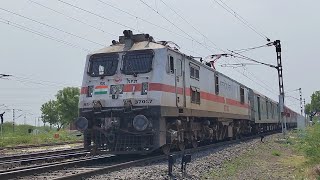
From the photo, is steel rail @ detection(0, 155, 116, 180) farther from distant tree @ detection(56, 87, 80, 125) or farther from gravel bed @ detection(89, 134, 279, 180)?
distant tree @ detection(56, 87, 80, 125)

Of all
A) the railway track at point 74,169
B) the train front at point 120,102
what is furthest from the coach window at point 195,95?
the train front at point 120,102

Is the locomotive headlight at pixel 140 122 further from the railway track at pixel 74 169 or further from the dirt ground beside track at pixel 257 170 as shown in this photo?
the dirt ground beside track at pixel 257 170

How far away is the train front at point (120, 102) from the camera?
12.9m

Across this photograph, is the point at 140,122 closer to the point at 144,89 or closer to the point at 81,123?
the point at 144,89

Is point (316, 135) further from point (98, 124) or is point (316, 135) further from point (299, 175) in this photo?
point (98, 124)

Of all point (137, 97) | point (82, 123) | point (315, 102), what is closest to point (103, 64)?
point (137, 97)

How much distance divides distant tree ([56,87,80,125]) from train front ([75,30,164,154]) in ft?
214

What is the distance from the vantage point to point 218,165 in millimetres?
12289

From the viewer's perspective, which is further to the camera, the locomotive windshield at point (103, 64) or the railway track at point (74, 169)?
the locomotive windshield at point (103, 64)

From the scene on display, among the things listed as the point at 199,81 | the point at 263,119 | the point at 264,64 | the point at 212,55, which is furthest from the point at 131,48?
the point at 263,119

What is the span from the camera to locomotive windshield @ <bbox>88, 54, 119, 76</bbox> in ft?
45.7

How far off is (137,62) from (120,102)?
1.46 m

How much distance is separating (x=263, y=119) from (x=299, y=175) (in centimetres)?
2464

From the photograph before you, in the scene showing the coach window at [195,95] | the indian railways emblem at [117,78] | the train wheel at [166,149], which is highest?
the indian railways emblem at [117,78]
